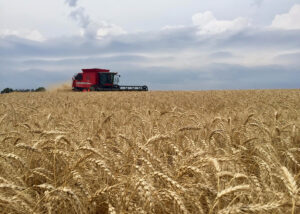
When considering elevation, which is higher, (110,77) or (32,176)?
(110,77)

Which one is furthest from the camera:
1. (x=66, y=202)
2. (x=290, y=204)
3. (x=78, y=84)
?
(x=78, y=84)

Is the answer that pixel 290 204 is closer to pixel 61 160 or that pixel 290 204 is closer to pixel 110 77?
pixel 61 160

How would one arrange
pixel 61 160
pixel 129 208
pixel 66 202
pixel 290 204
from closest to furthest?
pixel 290 204 < pixel 129 208 < pixel 66 202 < pixel 61 160

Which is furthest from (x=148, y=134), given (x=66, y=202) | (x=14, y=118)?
(x=14, y=118)

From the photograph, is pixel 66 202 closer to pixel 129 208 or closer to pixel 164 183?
pixel 129 208

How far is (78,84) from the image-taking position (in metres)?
40.0

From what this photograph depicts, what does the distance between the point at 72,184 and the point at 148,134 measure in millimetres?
2057

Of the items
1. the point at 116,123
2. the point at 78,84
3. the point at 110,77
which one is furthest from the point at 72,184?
the point at 78,84

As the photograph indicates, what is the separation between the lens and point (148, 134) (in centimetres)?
391

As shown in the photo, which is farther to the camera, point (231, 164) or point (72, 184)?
point (231, 164)

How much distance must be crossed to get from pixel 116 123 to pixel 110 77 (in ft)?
105

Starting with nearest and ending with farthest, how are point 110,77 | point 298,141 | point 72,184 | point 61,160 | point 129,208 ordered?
1. point 129,208
2. point 72,184
3. point 61,160
4. point 298,141
5. point 110,77

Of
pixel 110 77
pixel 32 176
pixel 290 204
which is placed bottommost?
pixel 32 176

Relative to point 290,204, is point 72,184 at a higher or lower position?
lower
